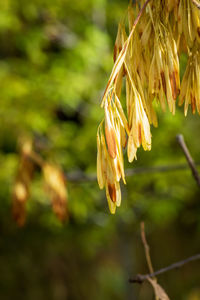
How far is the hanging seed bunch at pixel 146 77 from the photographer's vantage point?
686mm

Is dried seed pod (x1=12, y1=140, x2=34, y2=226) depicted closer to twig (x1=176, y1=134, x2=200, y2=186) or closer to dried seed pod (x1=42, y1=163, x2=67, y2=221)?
dried seed pod (x1=42, y1=163, x2=67, y2=221)

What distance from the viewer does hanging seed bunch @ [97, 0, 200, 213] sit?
69cm

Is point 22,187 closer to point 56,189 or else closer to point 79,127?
point 56,189

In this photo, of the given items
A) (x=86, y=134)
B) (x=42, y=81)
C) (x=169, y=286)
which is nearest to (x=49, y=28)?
(x=42, y=81)

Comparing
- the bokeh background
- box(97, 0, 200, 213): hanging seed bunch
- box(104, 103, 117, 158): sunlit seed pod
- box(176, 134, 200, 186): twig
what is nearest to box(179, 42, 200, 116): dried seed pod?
box(97, 0, 200, 213): hanging seed bunch

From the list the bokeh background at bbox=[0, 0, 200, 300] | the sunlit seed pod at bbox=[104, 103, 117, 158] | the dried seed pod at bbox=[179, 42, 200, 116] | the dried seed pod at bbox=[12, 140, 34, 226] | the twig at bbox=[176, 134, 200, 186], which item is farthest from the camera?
the bokeh background at bbox=[0, 0, 200, 300]

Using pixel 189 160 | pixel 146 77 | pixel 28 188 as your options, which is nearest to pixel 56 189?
pixel 28 188

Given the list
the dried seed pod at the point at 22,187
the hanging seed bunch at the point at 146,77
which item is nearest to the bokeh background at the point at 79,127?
the dried seed pod at the point at 22,187

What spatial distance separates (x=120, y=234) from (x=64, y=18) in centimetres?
256

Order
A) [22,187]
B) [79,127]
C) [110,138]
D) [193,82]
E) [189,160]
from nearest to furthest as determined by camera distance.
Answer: [110,138] < [193,82] < [189,160] < [22,187] < [79,127]

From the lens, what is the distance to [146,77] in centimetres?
79

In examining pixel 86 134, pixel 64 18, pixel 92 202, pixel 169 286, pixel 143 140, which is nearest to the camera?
pixel 143 140

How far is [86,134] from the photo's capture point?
4023 millimetres

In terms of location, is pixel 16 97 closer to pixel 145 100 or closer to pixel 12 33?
pixel 12 33
